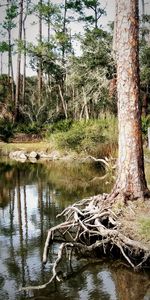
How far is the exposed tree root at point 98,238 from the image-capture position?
6.58 m

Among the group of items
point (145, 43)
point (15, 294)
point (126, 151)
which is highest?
point (145, 43)

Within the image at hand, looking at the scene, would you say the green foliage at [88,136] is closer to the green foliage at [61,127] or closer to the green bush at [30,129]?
the green foliage at [61,127]

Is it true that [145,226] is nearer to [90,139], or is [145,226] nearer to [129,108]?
[129,108]

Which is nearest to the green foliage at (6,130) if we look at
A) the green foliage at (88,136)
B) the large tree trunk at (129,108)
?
the green foliage at (88,136)

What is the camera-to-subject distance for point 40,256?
24.2 feet

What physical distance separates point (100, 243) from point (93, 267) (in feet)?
1.22

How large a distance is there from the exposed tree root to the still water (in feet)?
0.74

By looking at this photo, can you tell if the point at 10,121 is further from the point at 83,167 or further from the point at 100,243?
the point at 100,243

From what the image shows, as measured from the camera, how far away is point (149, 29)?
90.0 feet

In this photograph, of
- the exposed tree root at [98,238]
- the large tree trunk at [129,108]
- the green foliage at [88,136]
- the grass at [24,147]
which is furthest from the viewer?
the grass at [24,147]

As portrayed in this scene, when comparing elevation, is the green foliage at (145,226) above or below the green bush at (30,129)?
below

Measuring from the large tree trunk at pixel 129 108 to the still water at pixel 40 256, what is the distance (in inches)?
57.9

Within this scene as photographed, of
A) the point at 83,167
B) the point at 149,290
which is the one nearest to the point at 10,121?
the point at 83,167

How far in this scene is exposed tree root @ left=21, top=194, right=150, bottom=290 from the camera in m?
6.58
